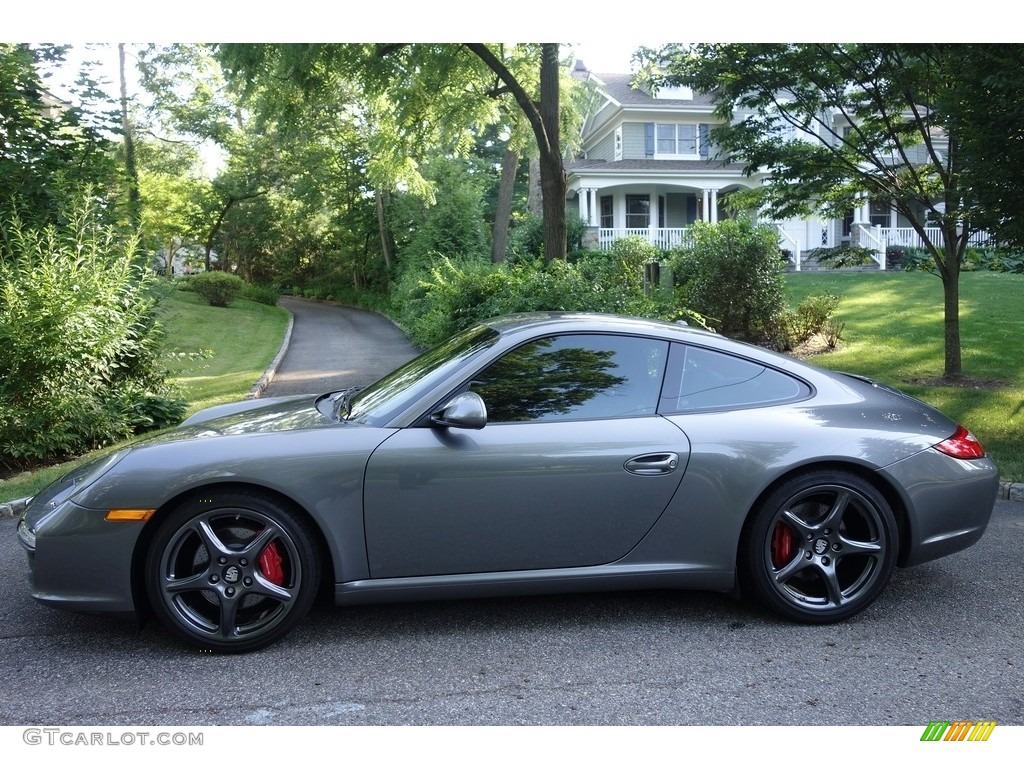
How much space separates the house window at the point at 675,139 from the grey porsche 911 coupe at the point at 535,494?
3310 centimetres

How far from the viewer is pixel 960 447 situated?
420 cm

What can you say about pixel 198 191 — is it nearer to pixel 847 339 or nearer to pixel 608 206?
pixel 608 206

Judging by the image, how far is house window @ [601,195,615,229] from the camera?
36.7 meters

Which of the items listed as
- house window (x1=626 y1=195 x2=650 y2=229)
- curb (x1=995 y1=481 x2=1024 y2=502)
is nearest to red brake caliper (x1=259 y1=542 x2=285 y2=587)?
curb (x1=995 y1=481 x2=1024 y2=502)

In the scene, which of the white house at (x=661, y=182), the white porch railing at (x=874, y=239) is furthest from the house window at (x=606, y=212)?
the white porch railing at (x=874, y=239)

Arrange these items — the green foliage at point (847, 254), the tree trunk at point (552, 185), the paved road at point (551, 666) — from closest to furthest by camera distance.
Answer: the paved road at point (551, 666) → the green foliage at point (847, 254) → the tree trunk at point (552, 185)

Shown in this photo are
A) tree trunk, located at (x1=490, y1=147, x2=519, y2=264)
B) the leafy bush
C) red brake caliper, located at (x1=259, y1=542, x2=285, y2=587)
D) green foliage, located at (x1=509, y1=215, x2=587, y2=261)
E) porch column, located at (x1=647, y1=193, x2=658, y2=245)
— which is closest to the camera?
red brake caliper, located at (x1=259, y1=542, x2=285, y2=587)

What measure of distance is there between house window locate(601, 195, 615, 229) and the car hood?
32902mm

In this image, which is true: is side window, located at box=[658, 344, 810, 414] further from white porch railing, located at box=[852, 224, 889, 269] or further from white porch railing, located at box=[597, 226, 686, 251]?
white porch railing, located at box=[597, 226, 686, 251]

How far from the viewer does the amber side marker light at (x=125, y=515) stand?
3617mm

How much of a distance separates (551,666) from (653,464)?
3.18 feet

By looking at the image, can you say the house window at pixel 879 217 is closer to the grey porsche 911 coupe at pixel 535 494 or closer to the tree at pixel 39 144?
the tree at pixel 39 144

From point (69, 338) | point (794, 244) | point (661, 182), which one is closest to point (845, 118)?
point (69, 338)

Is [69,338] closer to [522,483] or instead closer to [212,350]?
[212,350]
